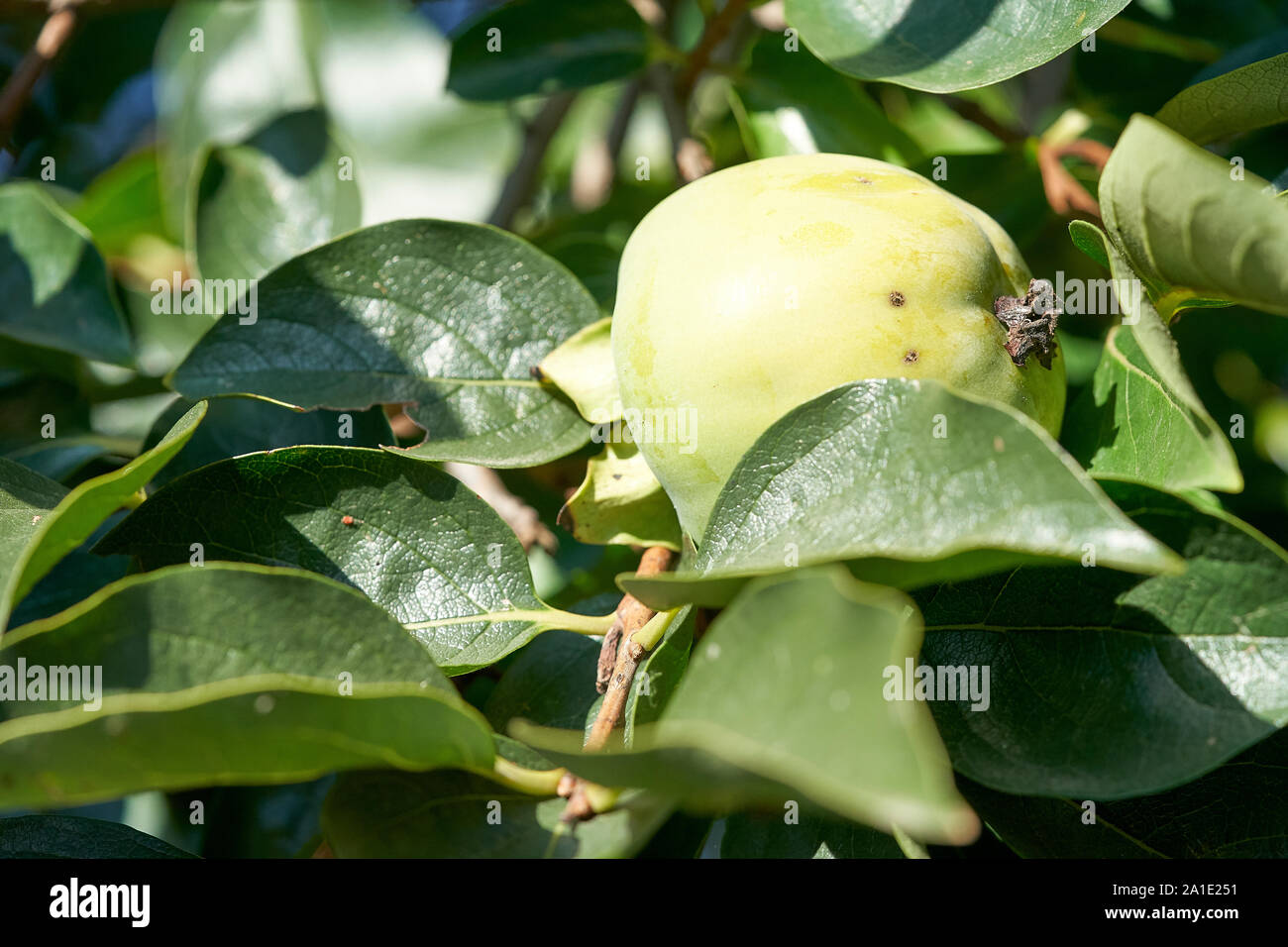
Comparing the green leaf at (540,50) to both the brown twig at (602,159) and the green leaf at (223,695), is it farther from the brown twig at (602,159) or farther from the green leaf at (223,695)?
the green leaf at (223,695)

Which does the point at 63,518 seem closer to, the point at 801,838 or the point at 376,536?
the point at 376,536

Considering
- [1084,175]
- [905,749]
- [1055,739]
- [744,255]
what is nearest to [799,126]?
[1084,175]

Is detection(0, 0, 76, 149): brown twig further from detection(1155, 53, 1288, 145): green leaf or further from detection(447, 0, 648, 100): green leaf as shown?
detection(1155, 53, 1288, 145): green leaf

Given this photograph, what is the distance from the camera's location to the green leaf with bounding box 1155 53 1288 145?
0.64 metres

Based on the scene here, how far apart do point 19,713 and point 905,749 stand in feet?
1.28

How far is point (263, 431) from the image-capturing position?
30.0 inches

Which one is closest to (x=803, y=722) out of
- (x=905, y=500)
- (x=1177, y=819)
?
(x=905, y=500)

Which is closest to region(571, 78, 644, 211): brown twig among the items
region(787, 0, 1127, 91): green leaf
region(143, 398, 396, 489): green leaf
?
region(787, 0, 1127, 91): green leaf

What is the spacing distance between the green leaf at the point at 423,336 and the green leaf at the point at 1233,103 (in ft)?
1.39

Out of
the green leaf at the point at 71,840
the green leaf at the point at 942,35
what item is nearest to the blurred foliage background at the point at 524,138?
the green leaf at the point at 942,35
